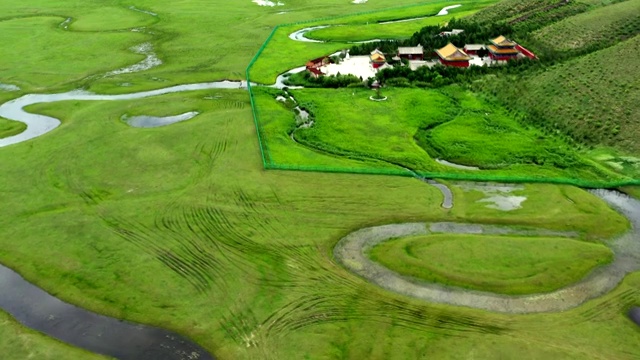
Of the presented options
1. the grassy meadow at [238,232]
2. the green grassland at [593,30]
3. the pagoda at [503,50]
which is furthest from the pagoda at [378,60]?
the green grassland at [593,30]

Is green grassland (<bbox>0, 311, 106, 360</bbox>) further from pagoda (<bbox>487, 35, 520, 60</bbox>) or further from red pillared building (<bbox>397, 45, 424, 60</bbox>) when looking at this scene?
pagoda (<bbox>487, 35, 520, 60</bbox>)

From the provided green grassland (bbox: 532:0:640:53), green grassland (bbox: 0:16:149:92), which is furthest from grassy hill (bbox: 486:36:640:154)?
green grassland (bbox: 0:16:149:92)

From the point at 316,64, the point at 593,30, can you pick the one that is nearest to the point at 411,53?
the point at 316,64

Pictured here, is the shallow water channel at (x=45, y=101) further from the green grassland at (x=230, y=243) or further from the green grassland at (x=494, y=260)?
the green grassland at (x=494, y=260)

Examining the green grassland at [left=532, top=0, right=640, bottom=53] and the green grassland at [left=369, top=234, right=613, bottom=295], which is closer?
the green grassland at [left=369, top=234, right=613, bottom=295]

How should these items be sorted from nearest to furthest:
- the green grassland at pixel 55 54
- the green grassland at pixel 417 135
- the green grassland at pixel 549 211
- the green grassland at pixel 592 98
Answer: the green grassland at pixel 549 211, the green grassland at pixel 417 135, the green grassland at pixel 592 98, the green grassland at pixel 55 54

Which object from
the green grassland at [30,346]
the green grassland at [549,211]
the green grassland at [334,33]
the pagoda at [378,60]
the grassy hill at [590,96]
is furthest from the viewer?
the green grassland at [334,33]

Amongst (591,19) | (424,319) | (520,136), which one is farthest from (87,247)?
(591,19)
